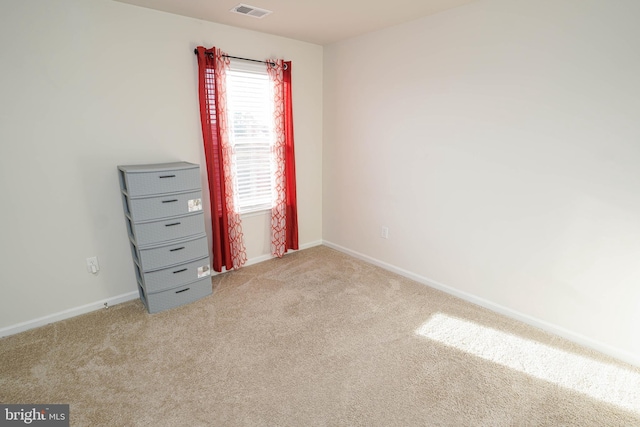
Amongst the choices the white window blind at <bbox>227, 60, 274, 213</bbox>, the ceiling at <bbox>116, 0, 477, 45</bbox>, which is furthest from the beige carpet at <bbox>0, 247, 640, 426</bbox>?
the ceiling at <bbox>116, 0, 477, 45</bbox>

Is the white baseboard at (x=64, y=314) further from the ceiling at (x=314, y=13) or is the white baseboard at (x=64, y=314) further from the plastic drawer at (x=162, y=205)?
the ceiling at (x=314, y=13)

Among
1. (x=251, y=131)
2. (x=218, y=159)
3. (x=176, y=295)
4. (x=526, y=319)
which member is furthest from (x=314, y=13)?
(x=526, y=319)

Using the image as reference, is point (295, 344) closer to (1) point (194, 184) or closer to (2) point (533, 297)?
(1) point (194, 184)

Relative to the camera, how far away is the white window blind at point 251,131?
3.00m

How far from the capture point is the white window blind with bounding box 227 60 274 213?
3.00m

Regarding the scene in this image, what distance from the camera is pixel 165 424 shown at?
1576mm

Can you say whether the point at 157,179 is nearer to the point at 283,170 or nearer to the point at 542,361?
the point at 283,170

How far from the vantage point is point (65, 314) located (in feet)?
8.04

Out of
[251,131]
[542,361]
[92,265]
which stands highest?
[251,131]

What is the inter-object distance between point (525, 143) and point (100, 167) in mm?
3163

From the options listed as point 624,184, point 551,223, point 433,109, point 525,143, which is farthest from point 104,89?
point 624,184

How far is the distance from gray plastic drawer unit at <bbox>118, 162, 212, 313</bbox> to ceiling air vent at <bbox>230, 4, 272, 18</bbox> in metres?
1.26

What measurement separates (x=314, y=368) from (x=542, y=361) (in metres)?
1.46
